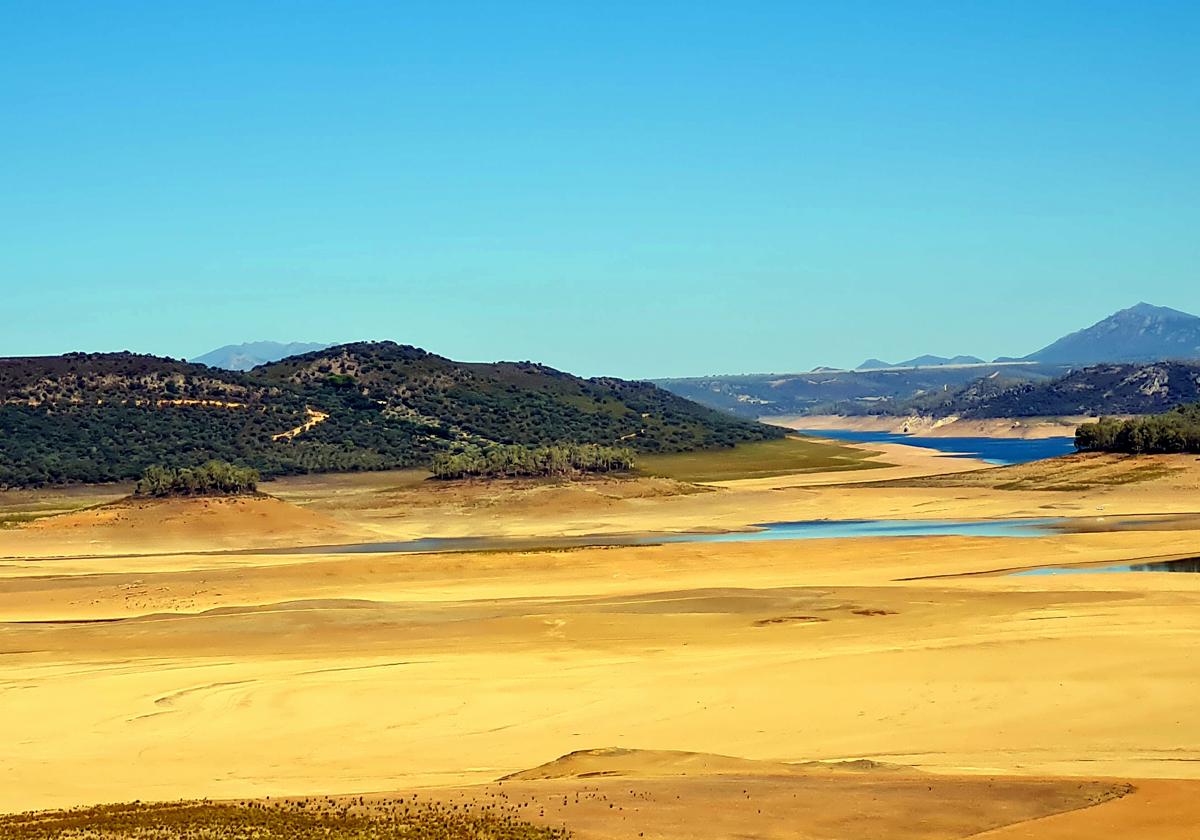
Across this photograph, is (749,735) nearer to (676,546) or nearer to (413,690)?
(413,690)

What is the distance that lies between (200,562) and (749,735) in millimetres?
44738

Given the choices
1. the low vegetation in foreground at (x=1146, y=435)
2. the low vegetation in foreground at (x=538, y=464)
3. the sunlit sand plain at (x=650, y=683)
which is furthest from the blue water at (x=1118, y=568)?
the low vegetation in foreground at (x=538, y=464)

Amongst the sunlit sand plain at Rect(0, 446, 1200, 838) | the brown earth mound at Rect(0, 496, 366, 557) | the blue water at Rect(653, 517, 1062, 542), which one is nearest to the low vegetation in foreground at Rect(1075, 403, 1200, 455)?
the blue water at Rect(653, 517, 1062, 542)

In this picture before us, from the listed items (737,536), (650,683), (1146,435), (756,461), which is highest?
(1146,435)

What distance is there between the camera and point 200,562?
68125 millimetres

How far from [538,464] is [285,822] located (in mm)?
79051

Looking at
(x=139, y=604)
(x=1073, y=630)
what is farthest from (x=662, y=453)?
(x=1073, y=630)

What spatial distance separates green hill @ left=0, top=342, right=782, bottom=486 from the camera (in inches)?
4990

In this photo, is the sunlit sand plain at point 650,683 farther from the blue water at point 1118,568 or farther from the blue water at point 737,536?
the blue water at point 737,536

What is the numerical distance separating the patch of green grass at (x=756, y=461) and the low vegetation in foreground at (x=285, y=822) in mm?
95841

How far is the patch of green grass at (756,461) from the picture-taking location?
5226 inches

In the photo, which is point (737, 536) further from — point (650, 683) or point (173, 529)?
point (650, 683)

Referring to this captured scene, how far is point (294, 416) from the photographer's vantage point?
148000 millimetres

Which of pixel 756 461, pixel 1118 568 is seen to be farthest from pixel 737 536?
pixel 756 461
